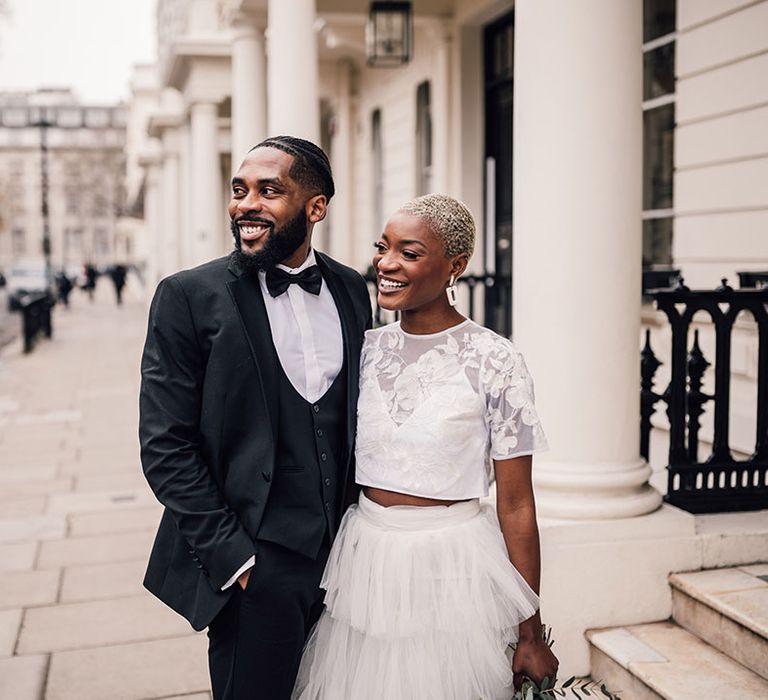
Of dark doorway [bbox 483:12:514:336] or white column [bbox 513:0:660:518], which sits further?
dark doorway [bbox 483:12:514:336]

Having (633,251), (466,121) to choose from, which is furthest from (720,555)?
(466,121)

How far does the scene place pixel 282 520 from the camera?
2.69m

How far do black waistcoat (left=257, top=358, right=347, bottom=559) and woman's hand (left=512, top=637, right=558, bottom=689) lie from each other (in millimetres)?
609

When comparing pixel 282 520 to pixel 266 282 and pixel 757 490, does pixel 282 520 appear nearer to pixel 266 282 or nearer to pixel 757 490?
pixel 266 282

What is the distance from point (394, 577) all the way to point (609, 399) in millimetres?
1754

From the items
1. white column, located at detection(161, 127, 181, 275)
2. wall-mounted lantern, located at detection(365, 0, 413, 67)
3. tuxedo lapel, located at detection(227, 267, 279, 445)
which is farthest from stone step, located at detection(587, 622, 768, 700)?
white column, located at detection(161, 127, 181, 275)

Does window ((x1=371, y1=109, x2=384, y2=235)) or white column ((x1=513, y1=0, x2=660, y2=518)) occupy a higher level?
window ((x1=371, y1=109, x2=384, y2=235))

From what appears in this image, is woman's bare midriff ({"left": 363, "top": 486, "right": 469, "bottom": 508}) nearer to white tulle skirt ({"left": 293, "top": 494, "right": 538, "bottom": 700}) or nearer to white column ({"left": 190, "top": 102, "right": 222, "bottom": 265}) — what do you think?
white tulle skirt ({"left": 293, "top": 494, "right": 538, "bottom": 700})

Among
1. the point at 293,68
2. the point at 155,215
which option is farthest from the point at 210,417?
the point at 155,215

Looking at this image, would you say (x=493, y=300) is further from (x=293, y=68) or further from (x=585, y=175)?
(x=585, y=175)

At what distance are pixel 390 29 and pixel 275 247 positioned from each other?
8533 millimetres

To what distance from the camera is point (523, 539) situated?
2.71 m

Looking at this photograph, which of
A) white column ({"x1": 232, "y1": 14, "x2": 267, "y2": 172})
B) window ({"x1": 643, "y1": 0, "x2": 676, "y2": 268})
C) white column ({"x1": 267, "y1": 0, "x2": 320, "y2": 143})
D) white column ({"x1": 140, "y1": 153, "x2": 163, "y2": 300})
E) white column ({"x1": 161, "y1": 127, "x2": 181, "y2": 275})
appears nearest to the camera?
window ({"x1": 643, "y1": 0, "x2": 676, "y2": 268})

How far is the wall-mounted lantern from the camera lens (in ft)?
34.7
